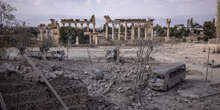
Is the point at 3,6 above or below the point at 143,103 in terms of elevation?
above

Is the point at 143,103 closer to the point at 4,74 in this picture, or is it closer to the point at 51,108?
the point at 51,108

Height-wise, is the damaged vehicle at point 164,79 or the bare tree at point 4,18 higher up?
the bare tree at point 4,18

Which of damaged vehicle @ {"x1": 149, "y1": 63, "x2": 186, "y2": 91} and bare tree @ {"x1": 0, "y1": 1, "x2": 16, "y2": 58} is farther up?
bare tree @ {"x1": 0, "y1": 1, "x2": 16, "y2": 58}

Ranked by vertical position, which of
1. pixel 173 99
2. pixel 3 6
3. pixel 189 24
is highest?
pixel 189 24

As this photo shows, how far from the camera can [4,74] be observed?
204 inches

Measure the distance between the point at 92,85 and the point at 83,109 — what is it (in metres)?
4.19

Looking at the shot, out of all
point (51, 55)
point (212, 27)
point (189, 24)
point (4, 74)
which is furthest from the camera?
point (189, 24)

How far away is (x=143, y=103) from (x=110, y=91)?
1809mm

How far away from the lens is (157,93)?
8.38 meters

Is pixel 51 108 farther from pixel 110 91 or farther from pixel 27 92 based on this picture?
pixel 110 91

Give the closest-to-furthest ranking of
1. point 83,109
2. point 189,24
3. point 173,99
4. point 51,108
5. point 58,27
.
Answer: point 51,108
point 83,109
point 173,99
point 58,27
point 189,24

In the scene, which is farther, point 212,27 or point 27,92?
point 212,27

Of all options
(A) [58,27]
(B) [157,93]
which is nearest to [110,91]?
→ (B) [157,93]

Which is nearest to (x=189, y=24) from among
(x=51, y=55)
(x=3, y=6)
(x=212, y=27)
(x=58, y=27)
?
(x=212, y=27)
